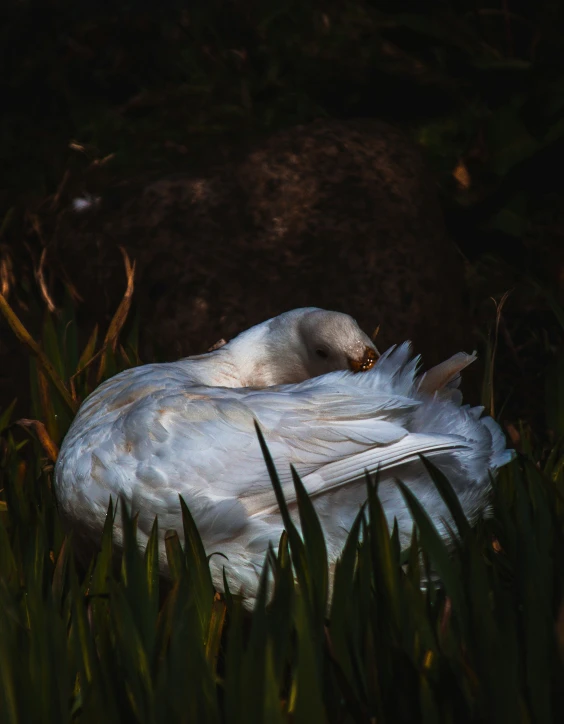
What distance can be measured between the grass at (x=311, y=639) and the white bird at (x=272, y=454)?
148mm

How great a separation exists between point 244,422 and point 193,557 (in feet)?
1.07

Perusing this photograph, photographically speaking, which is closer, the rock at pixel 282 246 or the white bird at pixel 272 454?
the white bird at pixel 272 454

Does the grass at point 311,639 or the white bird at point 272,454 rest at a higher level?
the grass at point 311,639

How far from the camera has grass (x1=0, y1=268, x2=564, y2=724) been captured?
1105 mm

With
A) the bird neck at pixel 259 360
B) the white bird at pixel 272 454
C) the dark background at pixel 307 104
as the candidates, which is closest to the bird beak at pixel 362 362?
the bird neck at pixel 259 360

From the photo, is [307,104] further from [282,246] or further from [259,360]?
[259,360]

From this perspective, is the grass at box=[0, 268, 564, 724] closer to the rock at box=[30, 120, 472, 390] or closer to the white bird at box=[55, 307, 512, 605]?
the white bird at box=[55, 307, 512, 605]

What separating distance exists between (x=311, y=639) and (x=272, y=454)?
582mm

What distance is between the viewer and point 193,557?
4.90ft

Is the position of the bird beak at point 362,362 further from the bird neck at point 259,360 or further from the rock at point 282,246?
the rock at point 282,246

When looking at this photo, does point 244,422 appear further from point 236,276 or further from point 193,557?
point 236,276

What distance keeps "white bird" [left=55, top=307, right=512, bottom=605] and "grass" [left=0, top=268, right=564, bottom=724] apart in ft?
0.49

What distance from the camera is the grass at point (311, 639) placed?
111cm

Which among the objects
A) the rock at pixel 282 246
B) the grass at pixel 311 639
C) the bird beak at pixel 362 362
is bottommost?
the rock at pixel 282 246
